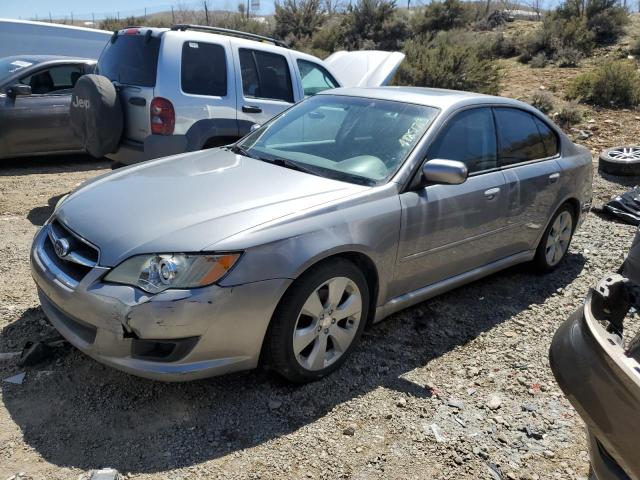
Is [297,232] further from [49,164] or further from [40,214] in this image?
[49,164]

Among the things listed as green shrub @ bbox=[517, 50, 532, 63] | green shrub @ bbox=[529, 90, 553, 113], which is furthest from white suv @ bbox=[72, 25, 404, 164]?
green shrub @ bbox=[517, 50, 532, 63]

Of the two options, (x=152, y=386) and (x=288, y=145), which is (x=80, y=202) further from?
(x=288, y=145)

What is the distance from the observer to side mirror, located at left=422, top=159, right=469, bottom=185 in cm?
332

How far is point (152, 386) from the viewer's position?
3.08 meters

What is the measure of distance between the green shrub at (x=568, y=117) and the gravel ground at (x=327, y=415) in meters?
8.38

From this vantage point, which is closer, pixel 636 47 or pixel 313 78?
pixel 313 78

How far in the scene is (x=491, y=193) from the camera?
4.00 metres

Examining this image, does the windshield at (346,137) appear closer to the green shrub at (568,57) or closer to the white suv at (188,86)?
the white suv at (188,86)

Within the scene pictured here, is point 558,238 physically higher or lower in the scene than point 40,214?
higher

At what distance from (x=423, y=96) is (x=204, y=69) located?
276cm

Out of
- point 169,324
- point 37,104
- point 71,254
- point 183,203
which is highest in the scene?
point 183,203

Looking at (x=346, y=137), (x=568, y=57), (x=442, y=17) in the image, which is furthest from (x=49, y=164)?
(x=442, y=17)

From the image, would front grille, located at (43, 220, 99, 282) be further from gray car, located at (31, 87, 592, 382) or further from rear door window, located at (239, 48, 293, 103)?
rear door window, located at (239, 48, 293, 103)

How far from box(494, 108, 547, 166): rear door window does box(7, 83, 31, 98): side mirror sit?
6221 mm
